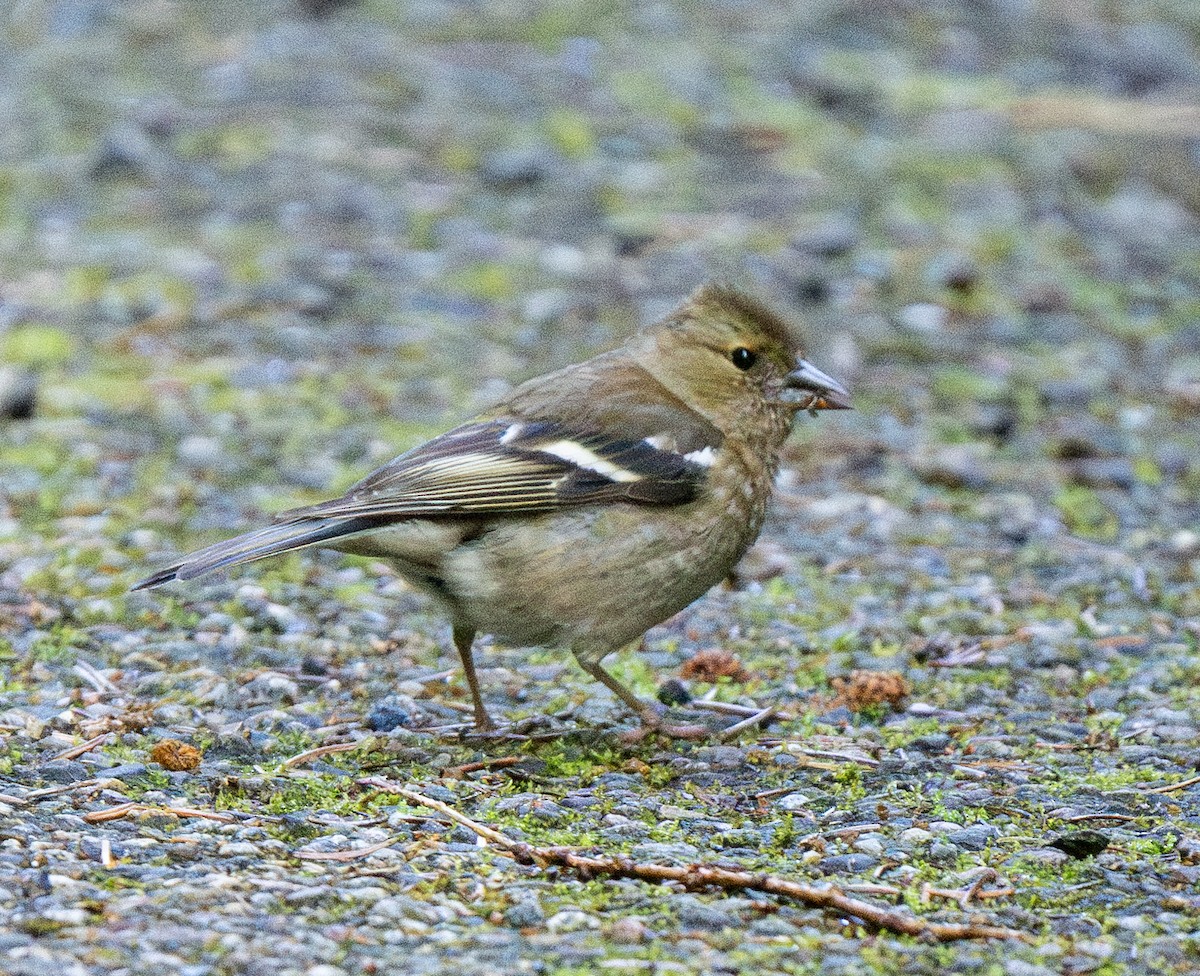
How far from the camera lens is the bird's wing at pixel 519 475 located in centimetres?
464

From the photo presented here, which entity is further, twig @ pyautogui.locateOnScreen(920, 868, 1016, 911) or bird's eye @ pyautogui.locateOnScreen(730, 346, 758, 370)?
bird's eye @ pyautogui.locateOnScreen(730, 346, 758, 370)

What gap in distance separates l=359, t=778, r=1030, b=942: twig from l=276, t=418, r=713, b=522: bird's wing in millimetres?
1020

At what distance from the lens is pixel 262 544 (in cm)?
448

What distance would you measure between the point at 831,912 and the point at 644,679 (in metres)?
1.86

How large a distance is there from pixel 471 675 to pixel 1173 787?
1.86 metres

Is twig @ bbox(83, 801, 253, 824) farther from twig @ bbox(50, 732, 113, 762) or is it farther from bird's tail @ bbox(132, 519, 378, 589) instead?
bird's tail @ bbox(132, 519, 378, 589)

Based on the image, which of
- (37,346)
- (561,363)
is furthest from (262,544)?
(37,346)

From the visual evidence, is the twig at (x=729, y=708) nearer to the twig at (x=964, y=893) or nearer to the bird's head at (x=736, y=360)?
the bird's head at (x=736, y=360)

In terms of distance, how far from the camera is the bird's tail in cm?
436

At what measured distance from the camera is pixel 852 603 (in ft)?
19.2

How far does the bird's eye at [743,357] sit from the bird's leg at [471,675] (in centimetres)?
114

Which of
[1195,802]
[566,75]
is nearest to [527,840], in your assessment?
[1195,802]

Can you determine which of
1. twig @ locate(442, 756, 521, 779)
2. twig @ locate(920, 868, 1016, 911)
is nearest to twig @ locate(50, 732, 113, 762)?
twig @ locate(442, 756, 521, 779)

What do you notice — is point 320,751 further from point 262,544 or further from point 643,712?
point 643,712
